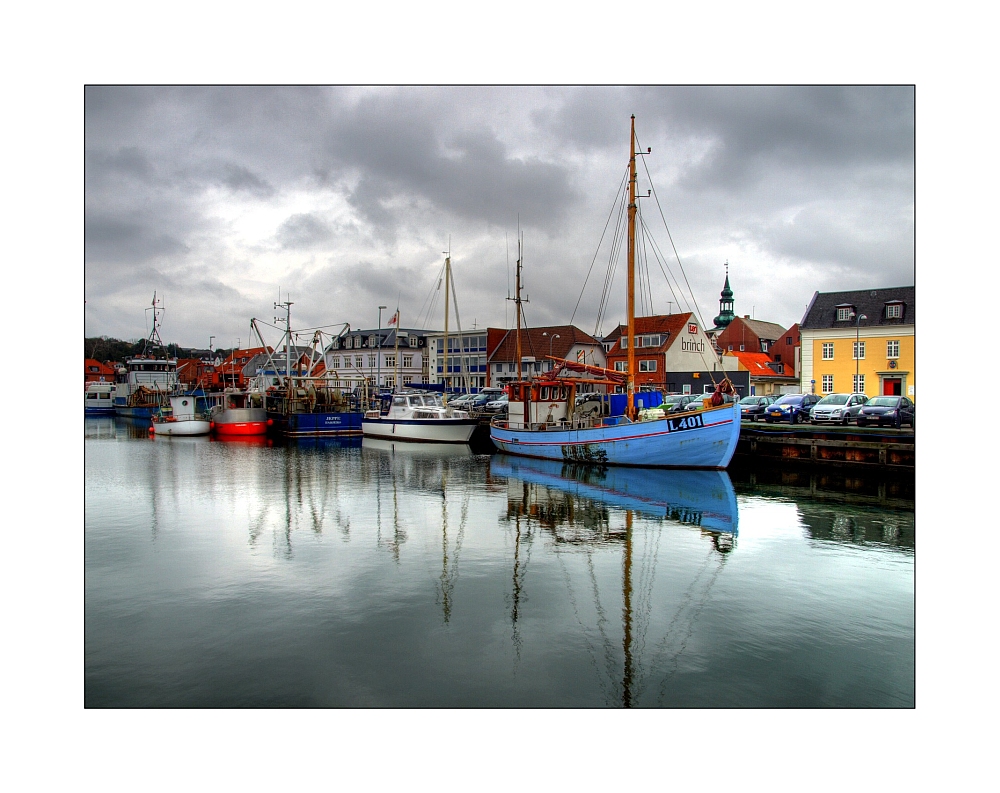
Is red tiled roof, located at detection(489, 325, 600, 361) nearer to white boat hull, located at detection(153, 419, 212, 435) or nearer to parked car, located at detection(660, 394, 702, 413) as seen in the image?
parked car, located at detection(660, 394, 702, 413)

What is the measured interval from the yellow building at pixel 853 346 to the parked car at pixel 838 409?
14.2ft

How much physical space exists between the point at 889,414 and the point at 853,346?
12.9 m

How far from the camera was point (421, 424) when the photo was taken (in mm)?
36031

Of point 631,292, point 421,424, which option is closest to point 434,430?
point 421,424

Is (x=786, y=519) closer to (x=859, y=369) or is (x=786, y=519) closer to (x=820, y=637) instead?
(x=820, y=637)

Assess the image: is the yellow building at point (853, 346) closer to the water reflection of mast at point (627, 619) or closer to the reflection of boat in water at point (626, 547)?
the reflection of boat in water at point (626, 547)

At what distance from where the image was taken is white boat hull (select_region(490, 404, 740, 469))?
21844mm

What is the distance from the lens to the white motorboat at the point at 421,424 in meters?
35.4

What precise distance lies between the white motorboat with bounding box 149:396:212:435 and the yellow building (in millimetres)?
36506

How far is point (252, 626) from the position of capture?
8.36 m

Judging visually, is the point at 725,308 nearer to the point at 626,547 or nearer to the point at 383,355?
the point at 383,355

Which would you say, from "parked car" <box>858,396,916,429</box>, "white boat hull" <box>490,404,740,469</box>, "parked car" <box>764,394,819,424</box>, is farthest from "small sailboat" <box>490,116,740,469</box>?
"parked car" <box>858,396,916,429</box>

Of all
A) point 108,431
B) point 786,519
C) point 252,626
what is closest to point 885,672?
point 252,626

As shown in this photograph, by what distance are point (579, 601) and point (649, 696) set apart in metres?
2.80
